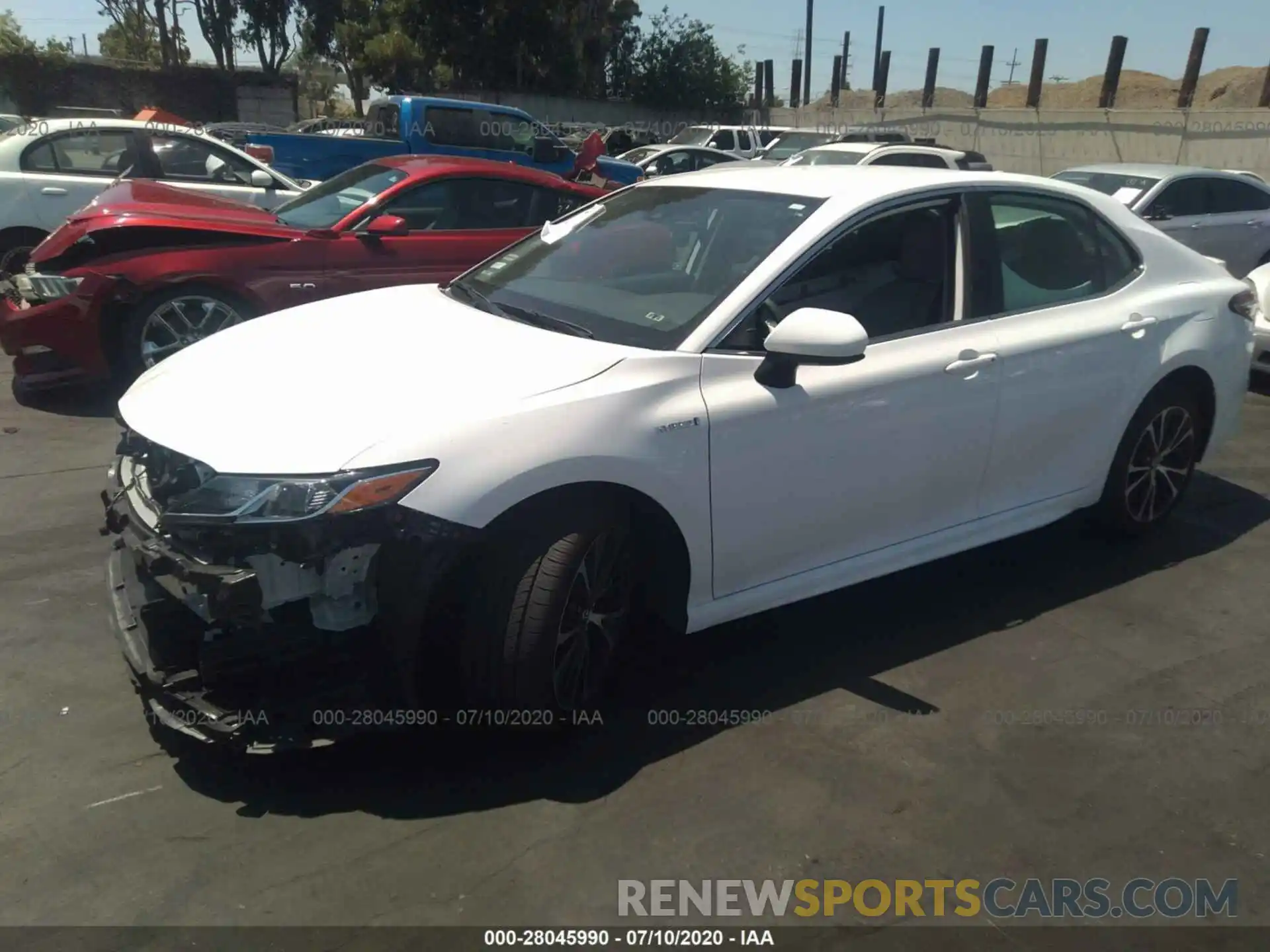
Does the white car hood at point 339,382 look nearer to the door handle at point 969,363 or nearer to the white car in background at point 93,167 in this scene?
the door handle at point 969,363

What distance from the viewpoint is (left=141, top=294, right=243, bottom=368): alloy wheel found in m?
6.31

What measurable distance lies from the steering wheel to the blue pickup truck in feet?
38.9

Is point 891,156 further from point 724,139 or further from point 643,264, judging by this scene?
point 643,264

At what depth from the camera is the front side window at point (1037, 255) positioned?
4.04 m

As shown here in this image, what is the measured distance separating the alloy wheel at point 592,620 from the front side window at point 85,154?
774 centimetres

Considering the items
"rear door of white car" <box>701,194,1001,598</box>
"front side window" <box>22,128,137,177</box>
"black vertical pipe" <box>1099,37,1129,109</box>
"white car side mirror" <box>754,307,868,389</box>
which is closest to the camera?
"white car side mirror" <box>754,307,868,389</box>

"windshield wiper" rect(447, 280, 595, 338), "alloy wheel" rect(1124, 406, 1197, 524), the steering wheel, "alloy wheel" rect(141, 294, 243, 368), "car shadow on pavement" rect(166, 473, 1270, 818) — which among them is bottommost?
"car shadow on pavement" rect(166, 473, 1270, 818)

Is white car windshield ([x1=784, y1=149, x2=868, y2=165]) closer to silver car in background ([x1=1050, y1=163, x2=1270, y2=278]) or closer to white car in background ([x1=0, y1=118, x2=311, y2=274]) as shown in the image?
silver car in background ([x1=1050, y1=163, x2=1270, y2=278])

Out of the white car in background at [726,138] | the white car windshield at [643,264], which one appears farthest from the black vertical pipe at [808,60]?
the white car windshield at [643,264]

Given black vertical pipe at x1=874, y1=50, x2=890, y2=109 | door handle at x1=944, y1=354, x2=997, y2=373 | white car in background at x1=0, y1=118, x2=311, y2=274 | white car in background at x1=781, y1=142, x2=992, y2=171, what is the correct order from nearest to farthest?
door handle at x1=944, y1=354, x2=997, y2=373 < white car in background at x1=0, y1=118, x2=311, y2=274 < white car in background at x1=781, y1=142, x2=992, y2=171 < black vertical pipe at x1=874, y1=50, x2=890, y2=109

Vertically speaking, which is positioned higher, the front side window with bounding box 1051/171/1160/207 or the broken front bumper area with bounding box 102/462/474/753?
the front side window with bounding box 1051/171/1160/207

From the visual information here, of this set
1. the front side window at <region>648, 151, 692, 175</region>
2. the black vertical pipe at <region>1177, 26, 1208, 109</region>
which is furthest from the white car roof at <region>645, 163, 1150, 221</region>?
the black vertical pipe at <region>1177, 26, 1208, 109</region>

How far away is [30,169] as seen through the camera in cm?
880

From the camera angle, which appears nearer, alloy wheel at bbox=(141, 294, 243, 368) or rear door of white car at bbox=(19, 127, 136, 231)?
alloy wheel at bbox=(141, 294, 243, 368)
